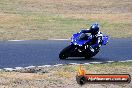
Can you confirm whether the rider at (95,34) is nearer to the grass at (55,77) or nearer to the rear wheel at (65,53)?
the rear wheel at (65,53)

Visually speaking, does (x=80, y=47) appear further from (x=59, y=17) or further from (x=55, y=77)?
(x=59, y=17)

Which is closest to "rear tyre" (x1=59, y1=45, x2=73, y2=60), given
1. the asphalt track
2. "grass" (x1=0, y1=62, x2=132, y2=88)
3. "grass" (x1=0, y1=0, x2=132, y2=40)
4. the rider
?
the asphalt track

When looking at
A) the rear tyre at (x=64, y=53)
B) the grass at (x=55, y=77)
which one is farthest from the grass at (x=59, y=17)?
the grass at (x=55, y=77)

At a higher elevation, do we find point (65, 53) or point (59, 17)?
point (65, 53)

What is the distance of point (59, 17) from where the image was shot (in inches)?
1431

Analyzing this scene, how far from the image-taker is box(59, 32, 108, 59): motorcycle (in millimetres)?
17562

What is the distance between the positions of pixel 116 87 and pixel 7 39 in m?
12.5

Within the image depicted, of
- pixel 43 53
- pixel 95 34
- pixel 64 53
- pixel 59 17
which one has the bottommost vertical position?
pixel 59 17

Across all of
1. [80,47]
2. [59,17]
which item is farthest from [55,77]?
[59,17]

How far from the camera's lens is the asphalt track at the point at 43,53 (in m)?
16.7

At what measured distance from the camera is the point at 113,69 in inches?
603

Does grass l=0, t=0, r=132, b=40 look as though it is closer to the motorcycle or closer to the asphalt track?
the asphalt track

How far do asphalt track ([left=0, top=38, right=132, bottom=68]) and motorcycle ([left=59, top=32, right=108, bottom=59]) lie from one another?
0.19m

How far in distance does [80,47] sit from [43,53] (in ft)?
6.43
